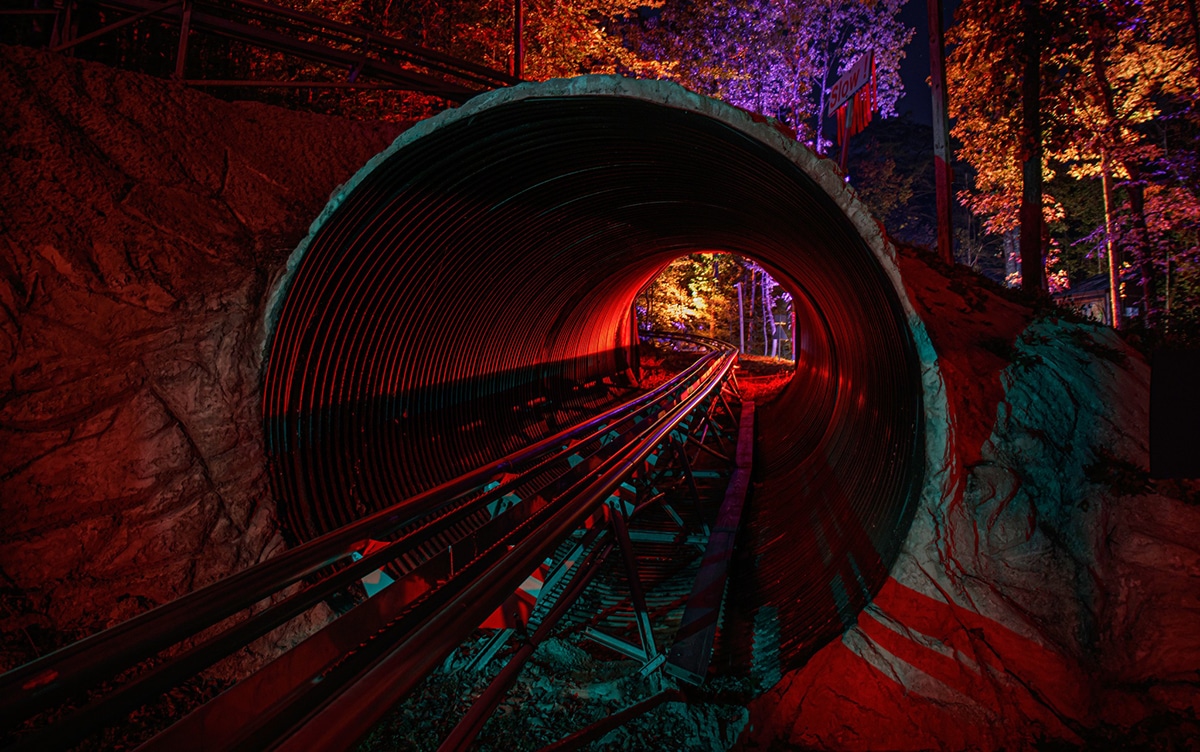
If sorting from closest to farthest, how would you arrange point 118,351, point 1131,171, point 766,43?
1. point 118,351
2. point 1131,171
3. point 766,43

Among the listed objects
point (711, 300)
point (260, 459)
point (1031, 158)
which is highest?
point (1031, 158)

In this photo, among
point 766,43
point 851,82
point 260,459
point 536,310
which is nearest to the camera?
point 260,459

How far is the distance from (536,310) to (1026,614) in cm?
716

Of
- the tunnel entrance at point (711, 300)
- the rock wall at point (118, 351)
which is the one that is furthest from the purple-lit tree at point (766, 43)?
the rock wall at point (118, 351)

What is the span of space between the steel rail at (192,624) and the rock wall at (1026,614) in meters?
2.38

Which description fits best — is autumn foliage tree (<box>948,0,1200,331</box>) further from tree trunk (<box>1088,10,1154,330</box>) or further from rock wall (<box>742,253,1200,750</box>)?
rock wall (<box>742,253,1200,750</box>)

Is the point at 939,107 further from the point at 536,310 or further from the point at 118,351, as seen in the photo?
the point at 118,351

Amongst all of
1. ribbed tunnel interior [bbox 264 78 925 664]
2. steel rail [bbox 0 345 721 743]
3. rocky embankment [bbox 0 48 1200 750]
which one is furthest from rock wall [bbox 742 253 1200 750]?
steel rail [bbox 0 345 721 743]

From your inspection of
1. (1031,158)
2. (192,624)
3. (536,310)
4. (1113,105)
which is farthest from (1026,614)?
(1113,105)

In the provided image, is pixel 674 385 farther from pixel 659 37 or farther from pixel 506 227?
pixel 659 37

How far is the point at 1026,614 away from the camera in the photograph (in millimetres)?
2973

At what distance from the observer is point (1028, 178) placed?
9.94 m

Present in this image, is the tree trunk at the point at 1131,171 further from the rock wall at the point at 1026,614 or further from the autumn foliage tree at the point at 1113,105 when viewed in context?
the rock wall at the point at 1026,614

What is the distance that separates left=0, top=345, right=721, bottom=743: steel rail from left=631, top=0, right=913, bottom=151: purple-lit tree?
24.1 m
